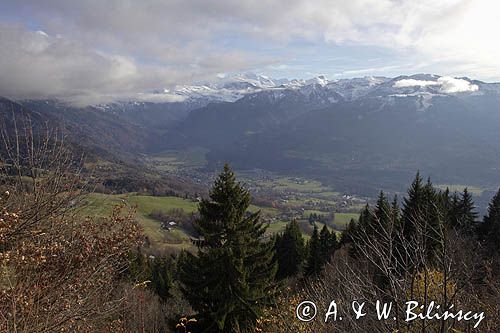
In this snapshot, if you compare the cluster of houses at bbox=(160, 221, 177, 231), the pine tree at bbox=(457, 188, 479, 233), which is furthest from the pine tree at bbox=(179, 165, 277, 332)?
the cluster of houses at bbox=(160, 221, 177, 231)

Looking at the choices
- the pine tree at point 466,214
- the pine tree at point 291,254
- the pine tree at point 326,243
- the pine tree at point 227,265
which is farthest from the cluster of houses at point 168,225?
the pine tree at point 227,265

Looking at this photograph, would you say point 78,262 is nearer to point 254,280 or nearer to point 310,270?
point 254,280

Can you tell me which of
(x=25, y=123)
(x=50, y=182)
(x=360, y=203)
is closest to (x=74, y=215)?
(x=50, y=182)

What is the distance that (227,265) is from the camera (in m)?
18.1

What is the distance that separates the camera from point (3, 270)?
655 cm

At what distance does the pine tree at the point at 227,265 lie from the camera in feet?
59.0

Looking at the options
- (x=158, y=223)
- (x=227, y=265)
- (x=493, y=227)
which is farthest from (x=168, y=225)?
(x=227, y=265)

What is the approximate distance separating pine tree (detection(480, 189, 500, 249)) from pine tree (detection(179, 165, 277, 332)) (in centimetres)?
2011

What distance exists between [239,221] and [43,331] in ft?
41.9

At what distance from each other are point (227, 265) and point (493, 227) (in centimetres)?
2435

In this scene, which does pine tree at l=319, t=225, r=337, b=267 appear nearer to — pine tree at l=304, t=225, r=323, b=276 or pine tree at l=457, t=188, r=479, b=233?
pine tree at l=304, t=225, r=323, b=276

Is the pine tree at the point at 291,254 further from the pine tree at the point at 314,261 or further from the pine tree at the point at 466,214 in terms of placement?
the pine tree at the point at 466,214

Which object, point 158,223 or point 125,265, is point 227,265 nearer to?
point 125,265

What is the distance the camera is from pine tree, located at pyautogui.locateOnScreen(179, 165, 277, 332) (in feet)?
59.0
